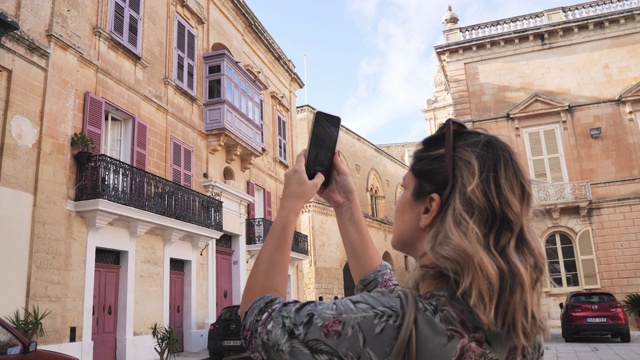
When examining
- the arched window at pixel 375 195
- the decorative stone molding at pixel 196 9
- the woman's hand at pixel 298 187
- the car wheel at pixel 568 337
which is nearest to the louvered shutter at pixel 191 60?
the decorative stone molding at pixel 196 9

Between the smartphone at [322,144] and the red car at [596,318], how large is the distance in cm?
1533

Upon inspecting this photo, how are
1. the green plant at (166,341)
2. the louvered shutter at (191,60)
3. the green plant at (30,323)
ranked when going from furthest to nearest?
the louvered shutter at (191,60) < the green plant at (166,341) < the green plant at (30,323)

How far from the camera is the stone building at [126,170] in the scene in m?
10.4

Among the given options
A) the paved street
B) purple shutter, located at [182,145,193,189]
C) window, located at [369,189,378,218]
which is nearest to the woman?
the paved street

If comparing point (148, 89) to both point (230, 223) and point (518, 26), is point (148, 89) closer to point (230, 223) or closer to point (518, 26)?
point (230, 223)

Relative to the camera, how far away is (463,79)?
23.7 m

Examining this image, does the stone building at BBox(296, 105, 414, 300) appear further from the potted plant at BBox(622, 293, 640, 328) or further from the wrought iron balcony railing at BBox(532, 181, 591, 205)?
the potted plant at BBox(622, 293, 640, 328)

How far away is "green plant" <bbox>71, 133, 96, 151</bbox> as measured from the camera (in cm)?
1156

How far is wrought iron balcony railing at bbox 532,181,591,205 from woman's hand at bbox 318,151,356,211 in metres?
20.8

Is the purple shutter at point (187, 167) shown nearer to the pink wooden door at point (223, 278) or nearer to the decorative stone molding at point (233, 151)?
the decorative stone molding at point (233, 151)

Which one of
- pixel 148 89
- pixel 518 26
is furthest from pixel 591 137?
pixel 148 89

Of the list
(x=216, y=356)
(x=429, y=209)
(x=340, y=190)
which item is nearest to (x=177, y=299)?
(x=216, y=356)

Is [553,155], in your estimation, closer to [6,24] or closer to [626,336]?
[626,336]

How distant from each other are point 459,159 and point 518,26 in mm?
24600
